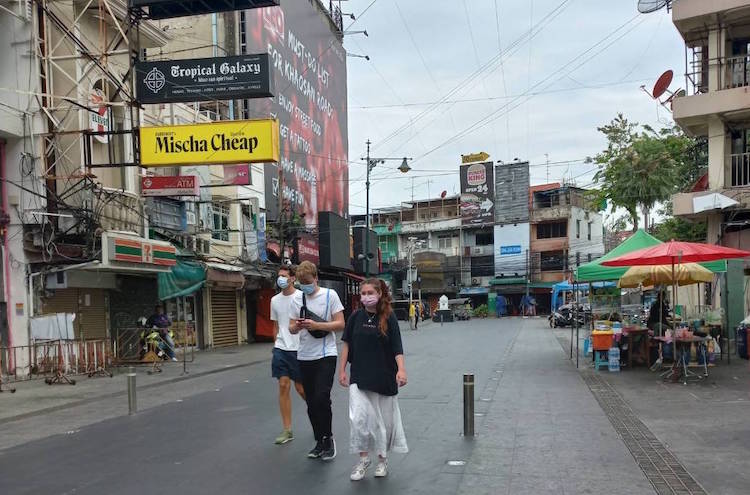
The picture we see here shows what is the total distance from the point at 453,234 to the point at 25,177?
4994cm

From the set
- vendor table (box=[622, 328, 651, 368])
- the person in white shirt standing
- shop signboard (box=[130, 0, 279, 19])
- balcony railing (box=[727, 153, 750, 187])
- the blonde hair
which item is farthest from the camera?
balcony railing (box=[727, 153, 750, 187])

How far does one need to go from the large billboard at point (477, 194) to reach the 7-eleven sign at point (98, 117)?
4507cm

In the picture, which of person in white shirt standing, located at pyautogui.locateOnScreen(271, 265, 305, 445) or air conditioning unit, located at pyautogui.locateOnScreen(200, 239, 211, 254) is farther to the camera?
air conditioning unit, located at pyautogui.locateOnScreen(200, 239, 211, 254)

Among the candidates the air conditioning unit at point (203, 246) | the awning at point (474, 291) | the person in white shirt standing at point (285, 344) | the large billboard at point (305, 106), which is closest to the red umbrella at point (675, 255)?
the person in white shirt standing at point (285, 344)

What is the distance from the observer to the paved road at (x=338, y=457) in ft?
18.5

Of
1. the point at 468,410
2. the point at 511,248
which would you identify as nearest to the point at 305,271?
the point at 468,410

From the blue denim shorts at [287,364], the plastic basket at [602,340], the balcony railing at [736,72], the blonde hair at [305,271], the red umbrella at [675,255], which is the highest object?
the balcony railing at [736,72]

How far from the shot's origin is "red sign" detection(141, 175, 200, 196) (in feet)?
61.8

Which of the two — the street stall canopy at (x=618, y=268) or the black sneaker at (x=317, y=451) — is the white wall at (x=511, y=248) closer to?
the street stall canopy at (x=618, y=268)

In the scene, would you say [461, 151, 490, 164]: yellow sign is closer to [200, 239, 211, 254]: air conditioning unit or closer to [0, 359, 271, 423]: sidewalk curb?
[200, 239, 211, 254]: air conditioning unit

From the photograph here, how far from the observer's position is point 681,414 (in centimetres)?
881

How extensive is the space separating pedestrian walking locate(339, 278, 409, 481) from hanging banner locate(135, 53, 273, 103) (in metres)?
11.2

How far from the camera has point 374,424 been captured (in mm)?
5691

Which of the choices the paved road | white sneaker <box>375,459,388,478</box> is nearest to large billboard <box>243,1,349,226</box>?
the paved road
